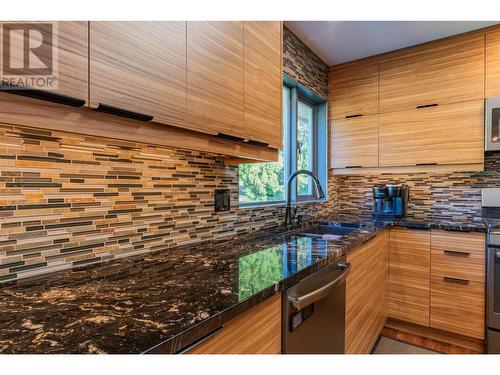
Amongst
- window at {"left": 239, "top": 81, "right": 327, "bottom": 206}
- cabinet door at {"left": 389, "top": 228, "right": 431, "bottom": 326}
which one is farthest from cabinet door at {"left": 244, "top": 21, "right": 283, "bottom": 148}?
cabinet door at {"left": 389, "top": 228, "right": 431, "bottom": 326}

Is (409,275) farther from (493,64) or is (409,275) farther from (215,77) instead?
(215,77)

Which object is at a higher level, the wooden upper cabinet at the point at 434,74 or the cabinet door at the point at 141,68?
the wooden upper cabinet at the point at 434,74

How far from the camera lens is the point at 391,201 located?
8.14ft

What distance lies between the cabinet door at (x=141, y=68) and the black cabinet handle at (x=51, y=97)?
0.04 meters

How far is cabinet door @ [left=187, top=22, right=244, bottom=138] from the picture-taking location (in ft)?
3.36

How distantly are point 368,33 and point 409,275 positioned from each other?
6.25 feet

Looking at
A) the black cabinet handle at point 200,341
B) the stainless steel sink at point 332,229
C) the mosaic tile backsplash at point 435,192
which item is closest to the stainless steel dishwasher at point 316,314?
the black cabinet handle at point 200,341

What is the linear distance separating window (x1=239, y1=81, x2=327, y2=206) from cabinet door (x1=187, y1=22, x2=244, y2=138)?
0.68m

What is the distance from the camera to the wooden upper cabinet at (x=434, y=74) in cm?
221

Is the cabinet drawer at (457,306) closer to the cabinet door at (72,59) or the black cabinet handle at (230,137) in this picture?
the black cabinet handle at (230,137)

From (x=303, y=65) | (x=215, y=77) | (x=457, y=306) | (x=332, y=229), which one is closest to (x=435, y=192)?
(x=457, y=306)

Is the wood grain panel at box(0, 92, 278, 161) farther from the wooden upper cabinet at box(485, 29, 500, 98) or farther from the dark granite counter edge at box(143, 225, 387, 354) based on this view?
the wooden upper cabinet at box(485, 29, 500, 98)
